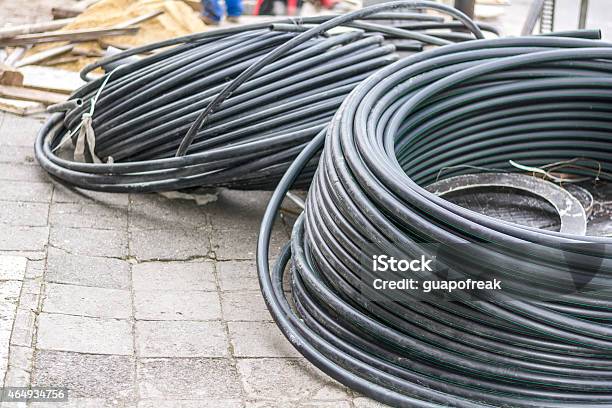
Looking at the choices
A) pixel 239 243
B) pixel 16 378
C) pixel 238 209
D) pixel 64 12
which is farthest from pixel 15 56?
pixel 16 378

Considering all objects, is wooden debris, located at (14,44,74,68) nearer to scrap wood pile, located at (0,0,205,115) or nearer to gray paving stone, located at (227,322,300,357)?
scrap wood pile, located at (0,0,205,115)

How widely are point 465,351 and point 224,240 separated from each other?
1.48 meters

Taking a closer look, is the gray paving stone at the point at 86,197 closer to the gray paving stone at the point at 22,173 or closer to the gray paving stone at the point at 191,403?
the gray paving stone at the point at 22,173

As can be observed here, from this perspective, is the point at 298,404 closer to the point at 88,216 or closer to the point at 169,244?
the point at 169,244

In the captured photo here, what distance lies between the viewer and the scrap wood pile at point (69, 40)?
5488 millimetres

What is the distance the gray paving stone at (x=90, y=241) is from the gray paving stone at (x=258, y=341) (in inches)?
29.4

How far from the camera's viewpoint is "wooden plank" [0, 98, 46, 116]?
5.25 meters

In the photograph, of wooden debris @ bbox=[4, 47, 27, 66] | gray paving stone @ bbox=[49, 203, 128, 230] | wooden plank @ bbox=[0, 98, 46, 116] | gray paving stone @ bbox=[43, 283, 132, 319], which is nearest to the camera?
gray paving stone @ bbox=[43, 283, 132, 319]

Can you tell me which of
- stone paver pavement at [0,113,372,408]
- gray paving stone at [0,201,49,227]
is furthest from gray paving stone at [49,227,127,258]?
gray paving stone at [0,201,49,227]

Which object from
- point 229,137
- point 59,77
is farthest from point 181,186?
point 59,77

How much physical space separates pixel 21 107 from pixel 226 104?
5.57ft

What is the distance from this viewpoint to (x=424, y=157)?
410 cm

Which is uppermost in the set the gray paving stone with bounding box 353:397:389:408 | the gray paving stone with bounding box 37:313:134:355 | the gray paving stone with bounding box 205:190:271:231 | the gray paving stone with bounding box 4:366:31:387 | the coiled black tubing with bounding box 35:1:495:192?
the coiled black tubing with bounding box 35:1:495:192

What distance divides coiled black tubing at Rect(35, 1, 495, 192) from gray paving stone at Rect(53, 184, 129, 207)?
61 millimetres
